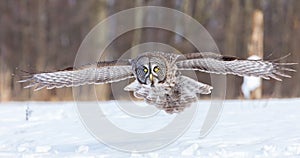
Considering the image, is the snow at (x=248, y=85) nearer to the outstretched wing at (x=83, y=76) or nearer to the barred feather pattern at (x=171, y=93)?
the barred feather pattern at (x=171, y=93)

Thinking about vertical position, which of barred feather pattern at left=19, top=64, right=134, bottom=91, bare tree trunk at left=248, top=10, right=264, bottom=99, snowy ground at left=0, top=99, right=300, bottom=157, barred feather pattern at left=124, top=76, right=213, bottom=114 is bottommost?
snowy ground at left=0, top=99, right=300, bottom=157

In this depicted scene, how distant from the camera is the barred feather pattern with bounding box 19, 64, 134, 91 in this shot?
5.47 meters

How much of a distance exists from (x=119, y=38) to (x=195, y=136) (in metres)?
16.9

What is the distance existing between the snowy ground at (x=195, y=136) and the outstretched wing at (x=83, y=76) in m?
0.64

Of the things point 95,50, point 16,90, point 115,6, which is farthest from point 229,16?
point 16,90

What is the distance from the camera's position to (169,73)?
209 inches

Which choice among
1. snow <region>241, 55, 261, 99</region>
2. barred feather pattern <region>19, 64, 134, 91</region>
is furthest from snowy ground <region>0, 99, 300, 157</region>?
snow <region>241, 55, 261, 99</region>

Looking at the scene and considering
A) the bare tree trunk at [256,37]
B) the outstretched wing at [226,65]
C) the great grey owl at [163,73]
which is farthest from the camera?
the bare tree trunk at [256,37]

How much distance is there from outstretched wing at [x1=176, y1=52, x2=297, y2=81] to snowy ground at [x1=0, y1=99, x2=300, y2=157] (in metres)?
0.66

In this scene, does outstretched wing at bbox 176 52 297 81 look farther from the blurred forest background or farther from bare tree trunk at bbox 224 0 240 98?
bare tree trunk at bbox 224 0 240 98

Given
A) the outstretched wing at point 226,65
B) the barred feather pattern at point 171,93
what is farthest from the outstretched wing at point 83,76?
the outstretched wing at point 226,65

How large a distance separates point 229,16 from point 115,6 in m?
4.15

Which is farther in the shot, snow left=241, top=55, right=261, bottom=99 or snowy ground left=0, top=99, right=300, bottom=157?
snow left=241, top=55, right=261, bottom=99

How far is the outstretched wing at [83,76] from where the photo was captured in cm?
545
